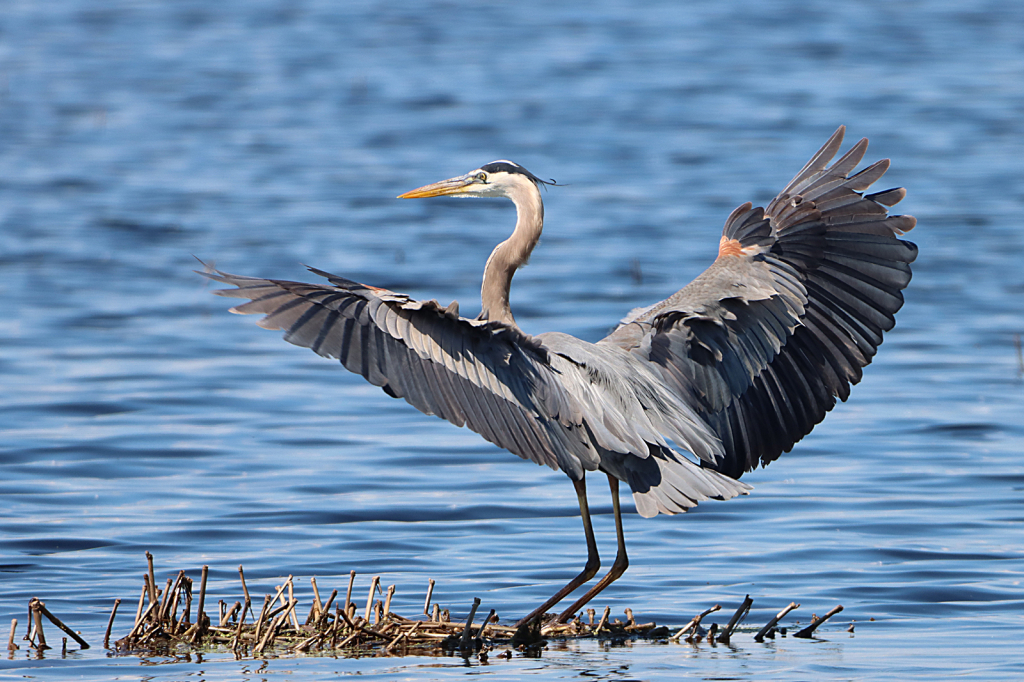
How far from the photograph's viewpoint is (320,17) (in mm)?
39594

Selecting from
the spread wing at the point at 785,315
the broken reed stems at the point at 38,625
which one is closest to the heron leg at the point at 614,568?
the spread wing at the point at 785,315

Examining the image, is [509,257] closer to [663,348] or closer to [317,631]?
[663,348]

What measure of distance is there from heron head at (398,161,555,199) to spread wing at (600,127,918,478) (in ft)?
2.82

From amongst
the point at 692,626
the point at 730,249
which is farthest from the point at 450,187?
the point at 692,626

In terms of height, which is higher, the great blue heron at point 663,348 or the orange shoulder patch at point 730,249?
the orange shoulder patch at point 730,249

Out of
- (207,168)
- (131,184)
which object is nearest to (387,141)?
(207,168)

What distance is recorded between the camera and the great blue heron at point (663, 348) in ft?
19.2

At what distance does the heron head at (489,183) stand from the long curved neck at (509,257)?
102mm

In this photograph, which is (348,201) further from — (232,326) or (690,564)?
(690,564)

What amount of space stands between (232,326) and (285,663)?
935cm

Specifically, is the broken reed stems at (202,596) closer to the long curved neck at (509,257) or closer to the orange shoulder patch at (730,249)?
the long curved neck at (509,257)

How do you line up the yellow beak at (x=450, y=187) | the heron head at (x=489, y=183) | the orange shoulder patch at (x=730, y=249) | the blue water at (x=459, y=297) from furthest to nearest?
the yellow beak at (x=450, y=187) → the heron head at (x=489, y=183) → the blue water at (x=459, y=297) → the orange shoulder patch at (x=730, y=249)

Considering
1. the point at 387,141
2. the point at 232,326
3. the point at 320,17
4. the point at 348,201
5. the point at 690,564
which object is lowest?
the point at 690,564

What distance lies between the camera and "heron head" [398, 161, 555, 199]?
7.68 m
